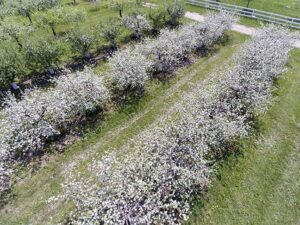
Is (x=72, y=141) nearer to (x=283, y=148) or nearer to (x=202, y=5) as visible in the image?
(x=283, y=148)

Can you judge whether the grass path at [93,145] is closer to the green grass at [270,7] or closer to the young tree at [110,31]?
the young tree at [110,31]

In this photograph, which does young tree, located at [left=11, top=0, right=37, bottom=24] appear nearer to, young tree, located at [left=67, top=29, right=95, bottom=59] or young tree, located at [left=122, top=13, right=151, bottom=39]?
young tree, located at [left=67, top=29, right=95, bottom=59]

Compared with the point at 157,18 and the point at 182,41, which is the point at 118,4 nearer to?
the point at 157,18

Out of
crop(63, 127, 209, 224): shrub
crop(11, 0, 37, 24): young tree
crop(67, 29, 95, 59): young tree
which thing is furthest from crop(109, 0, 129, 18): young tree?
crop(63, 127, 209, 224): shrub

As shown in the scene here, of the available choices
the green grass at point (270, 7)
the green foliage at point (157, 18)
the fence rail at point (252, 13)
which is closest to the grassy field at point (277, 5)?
the green grass at point (270, 7)

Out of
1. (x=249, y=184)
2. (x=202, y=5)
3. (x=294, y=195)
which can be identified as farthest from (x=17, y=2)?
(x=294, y=195)
